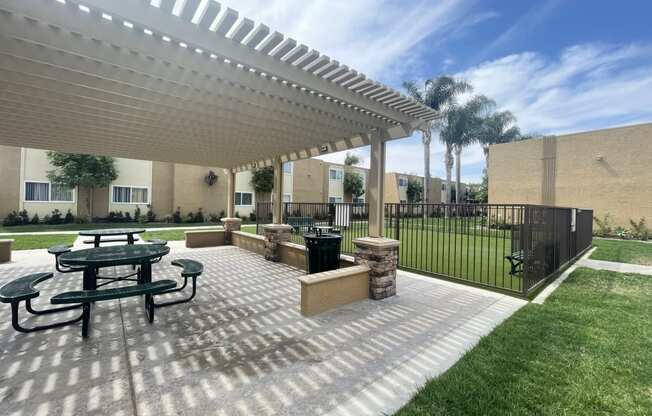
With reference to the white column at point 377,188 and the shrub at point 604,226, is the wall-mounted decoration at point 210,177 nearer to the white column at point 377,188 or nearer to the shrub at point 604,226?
the white column at point 377,188

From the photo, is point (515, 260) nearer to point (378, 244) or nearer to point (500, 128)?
point (378, 244)

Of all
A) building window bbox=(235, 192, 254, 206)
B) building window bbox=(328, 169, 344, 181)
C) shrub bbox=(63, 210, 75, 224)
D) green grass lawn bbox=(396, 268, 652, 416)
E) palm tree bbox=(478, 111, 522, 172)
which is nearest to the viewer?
green grass lawn bbox=(396, 268, 652, 416)

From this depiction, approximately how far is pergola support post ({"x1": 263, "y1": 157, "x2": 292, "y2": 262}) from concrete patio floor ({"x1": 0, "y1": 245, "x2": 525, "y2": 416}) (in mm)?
2767

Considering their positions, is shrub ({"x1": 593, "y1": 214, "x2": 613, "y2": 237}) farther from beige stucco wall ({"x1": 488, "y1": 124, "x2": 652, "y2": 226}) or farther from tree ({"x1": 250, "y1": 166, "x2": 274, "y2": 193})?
tree ({"x1": 250, "y1": 166, "x2": 274, "y2": 193})

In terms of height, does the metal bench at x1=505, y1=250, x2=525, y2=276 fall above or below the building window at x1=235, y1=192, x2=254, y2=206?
below

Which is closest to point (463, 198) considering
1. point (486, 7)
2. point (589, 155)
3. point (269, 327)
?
point (589, 155)

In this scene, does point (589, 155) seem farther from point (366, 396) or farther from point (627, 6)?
point (366, 396)

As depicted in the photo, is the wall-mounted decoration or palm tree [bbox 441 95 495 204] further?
palm tree [bbox 441 95 495 204]

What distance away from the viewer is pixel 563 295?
496 centimetres

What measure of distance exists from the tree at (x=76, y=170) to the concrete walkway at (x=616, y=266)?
22963mm

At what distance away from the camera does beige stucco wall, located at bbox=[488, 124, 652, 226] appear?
14609mm

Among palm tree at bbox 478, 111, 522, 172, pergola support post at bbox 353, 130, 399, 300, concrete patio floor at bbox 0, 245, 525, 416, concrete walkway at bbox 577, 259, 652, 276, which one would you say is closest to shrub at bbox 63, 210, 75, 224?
concrete patio floor at bbox 0, 245, 525, 416

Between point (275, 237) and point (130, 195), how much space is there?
1633 cm

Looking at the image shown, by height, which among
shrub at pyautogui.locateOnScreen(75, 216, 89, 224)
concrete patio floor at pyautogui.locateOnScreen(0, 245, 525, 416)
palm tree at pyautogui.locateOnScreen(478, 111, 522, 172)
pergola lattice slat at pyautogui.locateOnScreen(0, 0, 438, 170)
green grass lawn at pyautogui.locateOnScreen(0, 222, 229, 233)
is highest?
palm tree at pyautogui.locateOnScreen(478, 111, 522, 172)
